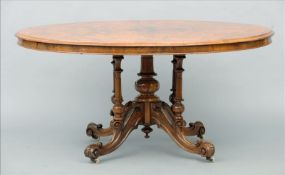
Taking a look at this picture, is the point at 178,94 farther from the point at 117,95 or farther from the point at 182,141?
the point at 117,95

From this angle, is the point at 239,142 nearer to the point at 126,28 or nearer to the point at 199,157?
the point at 199,157

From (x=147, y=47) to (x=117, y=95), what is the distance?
89 centimetres

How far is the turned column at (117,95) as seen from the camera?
5375 millimetres

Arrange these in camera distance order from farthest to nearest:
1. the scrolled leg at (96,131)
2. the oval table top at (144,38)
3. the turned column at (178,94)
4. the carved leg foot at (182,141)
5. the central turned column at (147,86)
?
the scrolled leg at (96,131) → the central turned column at (147,86) → the turned column at (178,94) → the carved leg foot at (182,141) → the oval table top at (144,38)

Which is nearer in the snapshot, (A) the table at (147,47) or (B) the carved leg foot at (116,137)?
(A) the table at (147,47)

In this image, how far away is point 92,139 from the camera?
6.00 metres

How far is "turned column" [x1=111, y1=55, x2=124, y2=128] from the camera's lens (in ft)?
17.6

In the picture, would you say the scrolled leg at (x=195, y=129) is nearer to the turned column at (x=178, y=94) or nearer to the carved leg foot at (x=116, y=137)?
the turned column at (x=178, y=94)

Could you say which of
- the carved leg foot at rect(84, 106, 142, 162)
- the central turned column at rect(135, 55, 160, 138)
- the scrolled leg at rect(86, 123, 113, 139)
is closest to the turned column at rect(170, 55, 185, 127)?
the central turned column at rect(135, 55, 160, 138)

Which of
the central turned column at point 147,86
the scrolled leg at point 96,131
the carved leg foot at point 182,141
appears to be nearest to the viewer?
the carved leg foot at point 182,141

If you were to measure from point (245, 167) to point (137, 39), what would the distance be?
1.16 meters

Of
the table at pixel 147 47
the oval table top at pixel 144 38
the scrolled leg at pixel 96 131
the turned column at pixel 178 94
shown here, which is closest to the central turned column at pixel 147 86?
the table at pixel 147 47

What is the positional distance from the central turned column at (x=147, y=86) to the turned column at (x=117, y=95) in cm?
22

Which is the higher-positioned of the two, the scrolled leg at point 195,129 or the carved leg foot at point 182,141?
the carved leg foot at point 182,141
